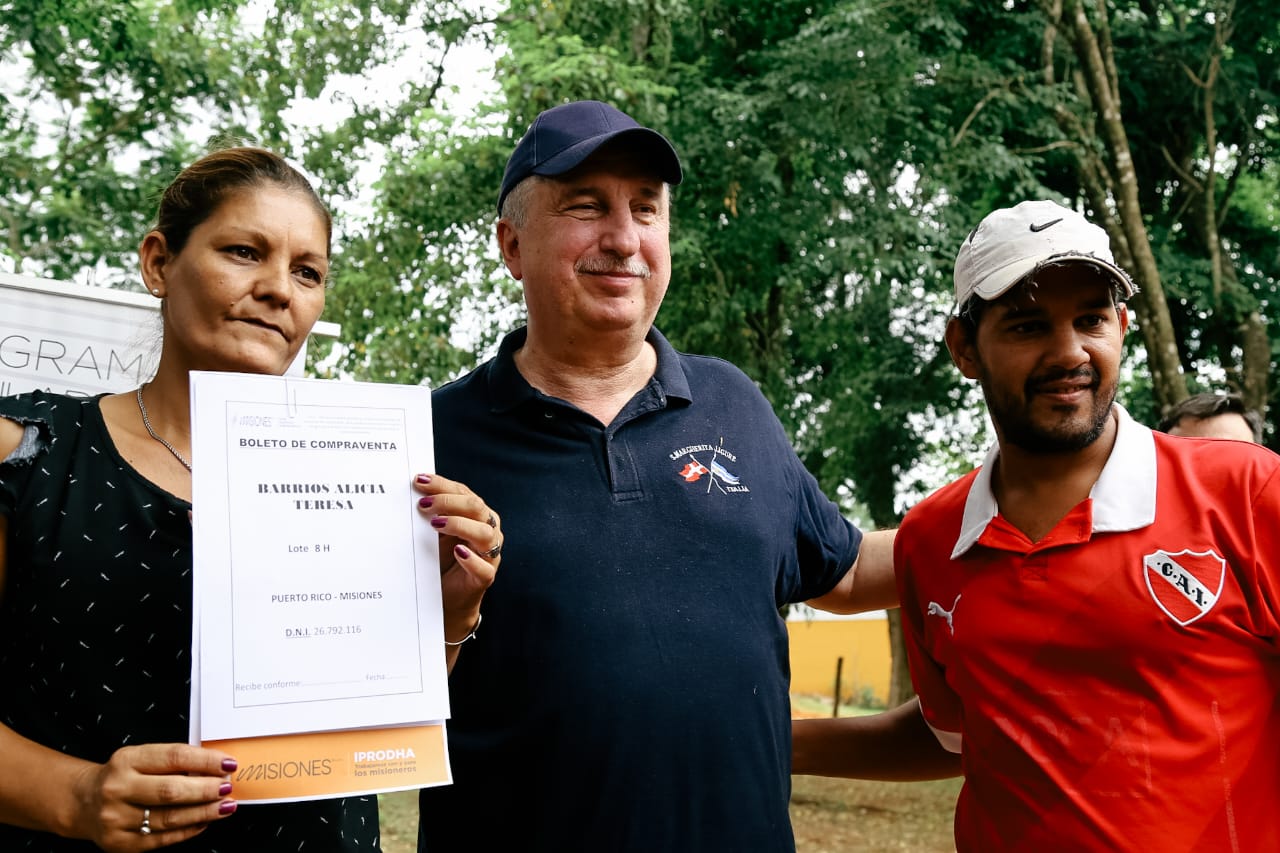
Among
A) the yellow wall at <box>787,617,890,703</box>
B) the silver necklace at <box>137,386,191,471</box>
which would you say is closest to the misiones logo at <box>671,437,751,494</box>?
the silver necklace at <box>137,386,191,471</box>

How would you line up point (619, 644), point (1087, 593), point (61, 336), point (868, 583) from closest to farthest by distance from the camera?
point (1087, 593)
point (619, 644)
point (868, 583)
point (61, 336)

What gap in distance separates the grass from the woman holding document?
931 cm

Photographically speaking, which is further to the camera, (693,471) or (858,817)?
(858,817)

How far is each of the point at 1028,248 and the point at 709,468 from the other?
852 mm

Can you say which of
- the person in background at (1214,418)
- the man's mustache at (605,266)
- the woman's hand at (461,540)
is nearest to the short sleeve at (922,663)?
the man's mustache at (605,266)

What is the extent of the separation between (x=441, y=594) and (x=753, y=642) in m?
0.82

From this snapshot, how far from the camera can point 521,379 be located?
9.14 feet

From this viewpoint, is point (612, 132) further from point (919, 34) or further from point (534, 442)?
point (919, 34)

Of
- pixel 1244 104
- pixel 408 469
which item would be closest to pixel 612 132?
pixel 408 469

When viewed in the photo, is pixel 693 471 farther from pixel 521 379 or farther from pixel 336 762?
pixel 336 762

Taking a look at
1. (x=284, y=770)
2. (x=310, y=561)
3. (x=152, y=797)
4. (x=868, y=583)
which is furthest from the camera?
(x=868, y=583)

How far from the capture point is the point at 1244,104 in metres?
12.3

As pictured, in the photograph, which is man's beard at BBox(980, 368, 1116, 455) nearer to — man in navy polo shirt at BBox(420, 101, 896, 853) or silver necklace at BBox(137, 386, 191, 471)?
man in navy polo shirt at BBox(420, 101, 896, 853)

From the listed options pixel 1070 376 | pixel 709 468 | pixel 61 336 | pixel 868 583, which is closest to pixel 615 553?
pixel 709 468
